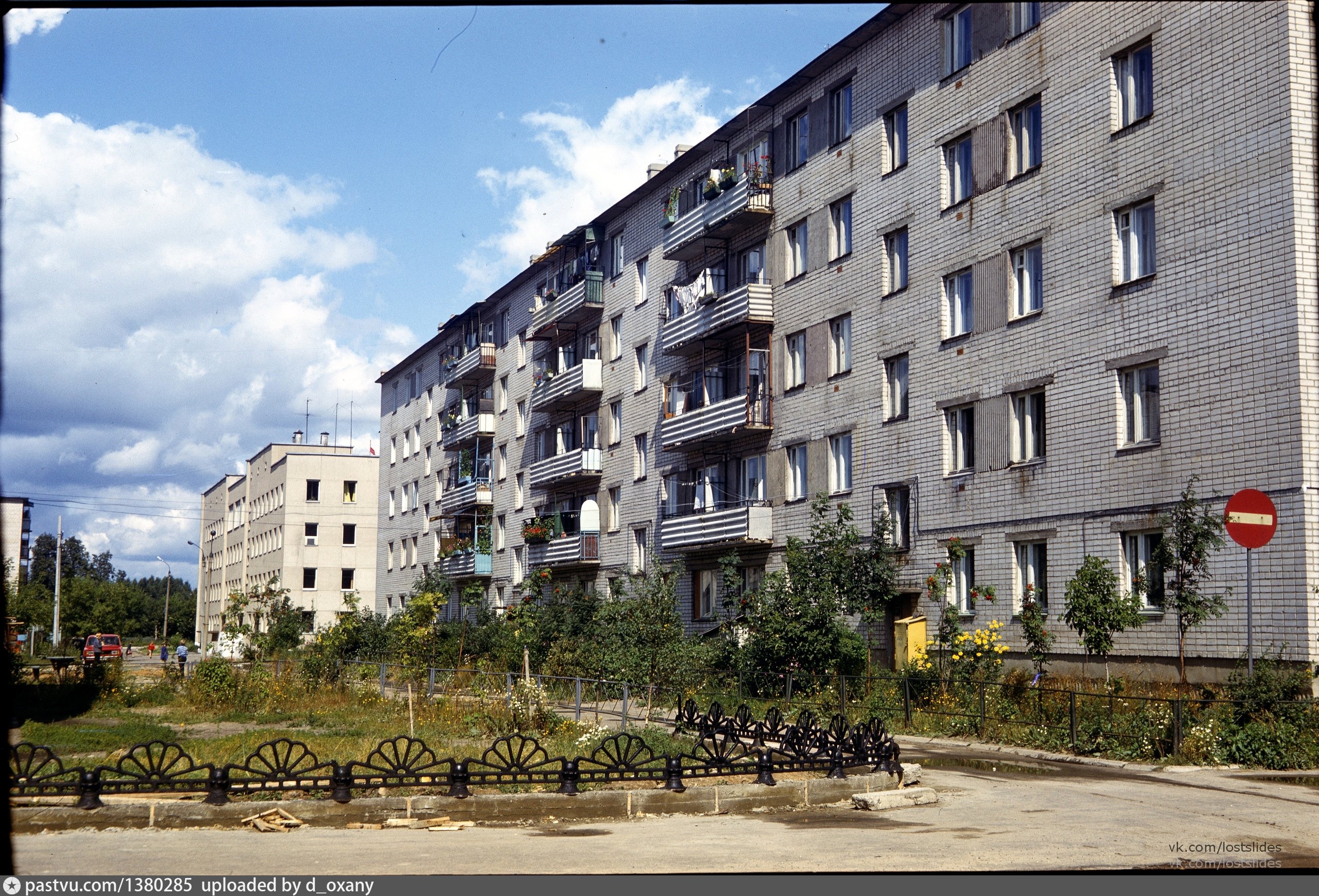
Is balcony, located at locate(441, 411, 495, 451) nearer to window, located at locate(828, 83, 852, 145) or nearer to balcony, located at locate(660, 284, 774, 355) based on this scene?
balcony, located at locate(660, 284, 774, 355)

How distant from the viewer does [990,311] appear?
83.6 ft

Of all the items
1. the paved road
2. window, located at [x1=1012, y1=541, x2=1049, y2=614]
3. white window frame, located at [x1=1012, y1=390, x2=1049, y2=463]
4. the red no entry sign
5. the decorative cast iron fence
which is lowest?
the paved road

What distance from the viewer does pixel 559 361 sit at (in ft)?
161

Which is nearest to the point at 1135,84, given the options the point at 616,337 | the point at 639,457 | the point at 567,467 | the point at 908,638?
the point at 908,638

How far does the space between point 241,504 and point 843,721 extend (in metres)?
92.4

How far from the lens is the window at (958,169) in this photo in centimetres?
2672

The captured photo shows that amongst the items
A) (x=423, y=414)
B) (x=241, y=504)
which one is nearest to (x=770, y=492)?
(x=423, y=414)

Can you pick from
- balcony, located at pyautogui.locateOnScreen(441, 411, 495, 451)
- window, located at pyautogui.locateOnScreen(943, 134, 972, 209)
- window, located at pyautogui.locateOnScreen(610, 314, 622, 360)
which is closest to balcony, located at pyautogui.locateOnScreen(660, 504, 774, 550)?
window, located at pyautogui.locateOnScreen(610, 314, 622, 360)

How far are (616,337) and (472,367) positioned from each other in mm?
13808

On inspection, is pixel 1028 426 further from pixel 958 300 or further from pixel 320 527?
pixel 320 527

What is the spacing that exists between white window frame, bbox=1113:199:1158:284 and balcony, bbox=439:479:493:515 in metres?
36.6

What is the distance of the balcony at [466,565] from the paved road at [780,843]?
4231 cm

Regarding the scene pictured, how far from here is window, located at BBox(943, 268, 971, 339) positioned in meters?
26.5

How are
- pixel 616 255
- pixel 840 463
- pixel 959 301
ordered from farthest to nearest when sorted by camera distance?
pixel 616 255 < pixel 840 463 < pixel 959 301
